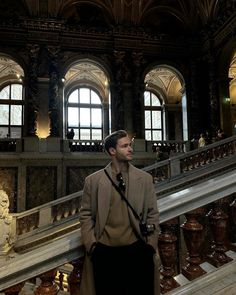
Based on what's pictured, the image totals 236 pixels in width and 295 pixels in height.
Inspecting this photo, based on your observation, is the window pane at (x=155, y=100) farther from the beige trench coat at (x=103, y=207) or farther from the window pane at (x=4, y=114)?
the beige trench coat at (x=103, y=207)

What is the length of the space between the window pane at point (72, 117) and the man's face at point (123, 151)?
57.2 ft

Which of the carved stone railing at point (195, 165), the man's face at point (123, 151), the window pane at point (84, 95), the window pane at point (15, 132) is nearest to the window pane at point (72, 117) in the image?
the window pane at point (84, 95)

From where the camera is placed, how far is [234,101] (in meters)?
21.9

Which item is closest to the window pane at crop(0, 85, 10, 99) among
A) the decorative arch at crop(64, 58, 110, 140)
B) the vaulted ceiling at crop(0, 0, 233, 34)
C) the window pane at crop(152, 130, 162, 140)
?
the decorative arch at crop(64, 58, 110, 140)

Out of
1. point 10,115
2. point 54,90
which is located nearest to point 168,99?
point 54,90

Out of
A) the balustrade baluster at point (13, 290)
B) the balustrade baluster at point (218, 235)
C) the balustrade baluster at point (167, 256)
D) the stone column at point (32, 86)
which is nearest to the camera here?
the balustrade baluster at point (13, 290)

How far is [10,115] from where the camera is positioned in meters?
18.5

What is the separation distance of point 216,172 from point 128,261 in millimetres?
7946

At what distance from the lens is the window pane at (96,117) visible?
64.4 ft

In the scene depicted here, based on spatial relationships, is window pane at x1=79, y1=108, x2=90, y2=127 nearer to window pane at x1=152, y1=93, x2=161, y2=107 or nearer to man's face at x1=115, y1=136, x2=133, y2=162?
window pane at x1=152, y1=93, x2=161, y2=107

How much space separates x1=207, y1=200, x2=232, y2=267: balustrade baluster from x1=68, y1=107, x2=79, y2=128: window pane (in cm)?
1756

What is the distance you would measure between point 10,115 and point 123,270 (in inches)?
702

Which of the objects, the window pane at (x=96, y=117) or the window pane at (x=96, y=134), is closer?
the window pane at (x=96, y=134)

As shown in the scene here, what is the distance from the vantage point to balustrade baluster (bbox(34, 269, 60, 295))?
1866 millimetres
